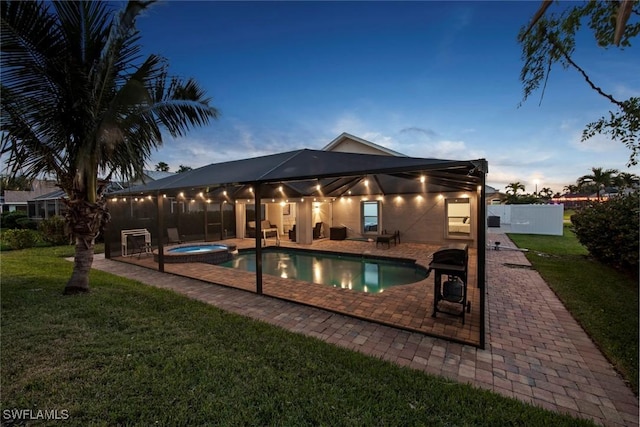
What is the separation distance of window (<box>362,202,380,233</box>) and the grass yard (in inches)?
289

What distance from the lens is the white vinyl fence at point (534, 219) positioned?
16.0 m

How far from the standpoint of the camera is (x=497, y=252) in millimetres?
10680

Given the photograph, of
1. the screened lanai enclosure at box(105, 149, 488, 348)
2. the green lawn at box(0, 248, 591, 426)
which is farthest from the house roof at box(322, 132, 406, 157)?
the green lawn at box(0, 248, 591, 426)

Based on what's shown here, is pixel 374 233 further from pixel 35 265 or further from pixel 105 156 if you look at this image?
pixel 35 265

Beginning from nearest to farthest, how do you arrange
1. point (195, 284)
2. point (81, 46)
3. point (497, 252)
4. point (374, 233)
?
point (81, 46), point (195, 284), point (497, 252), point (374, 233)

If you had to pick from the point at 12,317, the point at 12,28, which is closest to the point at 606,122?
the point at 12,28

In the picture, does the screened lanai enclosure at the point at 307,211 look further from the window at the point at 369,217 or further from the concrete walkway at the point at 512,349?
the concrete walkway at the point at 512,349

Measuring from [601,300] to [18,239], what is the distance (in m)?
20.8

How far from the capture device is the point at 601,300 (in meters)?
5.24

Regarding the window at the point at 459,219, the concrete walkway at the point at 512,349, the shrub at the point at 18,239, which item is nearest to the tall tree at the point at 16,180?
the concrete walkway at the point at 512,349

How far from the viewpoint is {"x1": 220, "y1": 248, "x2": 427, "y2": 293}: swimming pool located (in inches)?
320

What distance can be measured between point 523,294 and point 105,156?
9675 mm

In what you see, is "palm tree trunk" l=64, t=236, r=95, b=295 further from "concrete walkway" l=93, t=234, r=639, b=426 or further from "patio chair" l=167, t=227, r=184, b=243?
"patio chair" l=167, t=227, r=184, b=243

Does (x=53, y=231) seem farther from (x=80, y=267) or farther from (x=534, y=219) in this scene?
(x=534, y=219)
